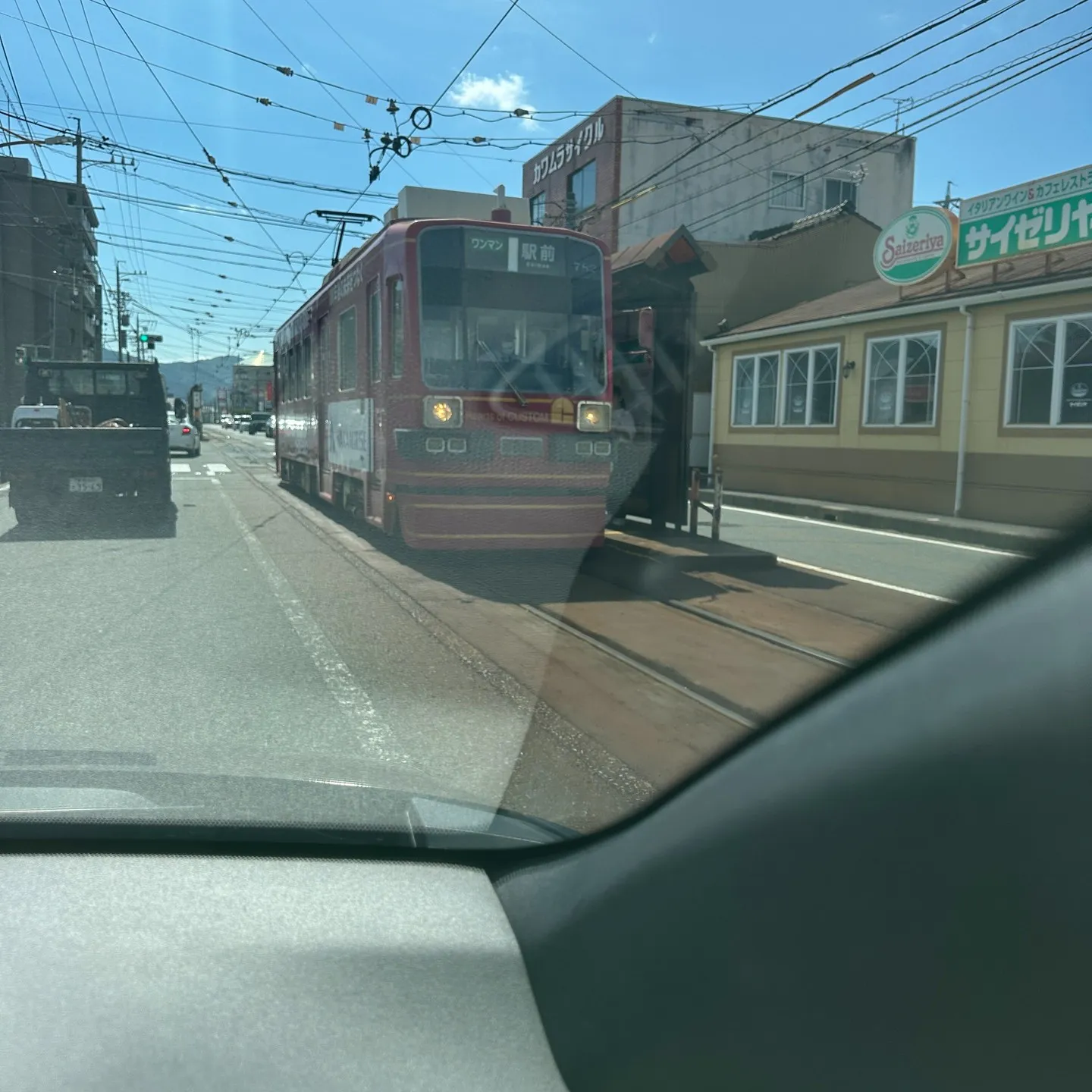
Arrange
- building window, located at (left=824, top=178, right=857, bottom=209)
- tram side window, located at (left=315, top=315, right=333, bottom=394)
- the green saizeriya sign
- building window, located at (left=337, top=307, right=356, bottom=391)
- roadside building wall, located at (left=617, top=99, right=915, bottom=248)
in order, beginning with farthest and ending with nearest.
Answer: building window, located at (left=824, top=178, right=857, bottom=209), roadside building wall, located at (left=617, top=99, right=915, bottom=248), the green saizeriya sign, tram side window, located at (left=315, top=315, right=333, bottom=394), building window, located at (left=337, top=307, right=356, bottom=391)

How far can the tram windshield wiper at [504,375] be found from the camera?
33.4ft

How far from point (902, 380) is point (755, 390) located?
5.48 m

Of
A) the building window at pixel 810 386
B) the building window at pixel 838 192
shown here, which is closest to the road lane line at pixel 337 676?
the building window at pixel 810 386

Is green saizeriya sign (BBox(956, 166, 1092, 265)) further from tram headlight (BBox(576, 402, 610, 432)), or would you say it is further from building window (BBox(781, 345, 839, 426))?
tram headlight (BBox(576, 402, 610, 432))

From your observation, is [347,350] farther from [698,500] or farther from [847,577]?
[847,577]

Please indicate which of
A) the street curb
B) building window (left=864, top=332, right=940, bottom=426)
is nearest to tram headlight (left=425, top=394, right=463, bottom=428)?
the street curb

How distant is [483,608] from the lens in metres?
8.37

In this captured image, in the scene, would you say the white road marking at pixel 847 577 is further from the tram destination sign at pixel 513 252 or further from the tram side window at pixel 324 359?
the tram side window at pixel 324 359

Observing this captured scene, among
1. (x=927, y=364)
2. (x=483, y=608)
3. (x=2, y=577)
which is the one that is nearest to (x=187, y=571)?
(x=2, y=577)

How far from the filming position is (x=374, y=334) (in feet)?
37.3

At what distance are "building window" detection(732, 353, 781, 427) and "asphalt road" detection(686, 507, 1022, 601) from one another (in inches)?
215

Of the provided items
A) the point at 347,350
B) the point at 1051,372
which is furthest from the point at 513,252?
the point at 1051,372

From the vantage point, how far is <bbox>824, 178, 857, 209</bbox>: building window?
3528cm

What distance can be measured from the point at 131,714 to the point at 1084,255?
16.0 metres
